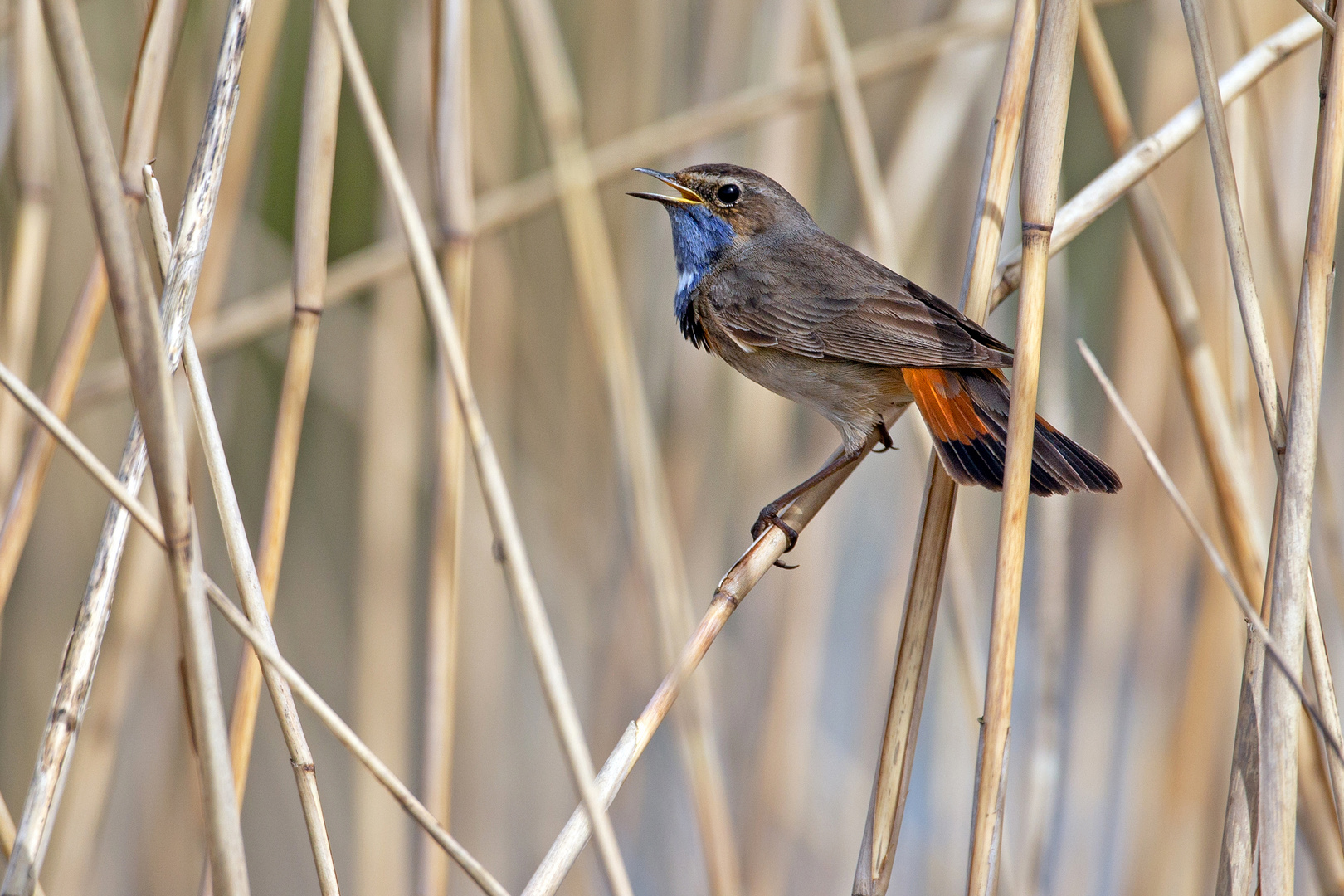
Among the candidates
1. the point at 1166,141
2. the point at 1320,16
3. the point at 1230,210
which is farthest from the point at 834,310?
the point at 1320,16

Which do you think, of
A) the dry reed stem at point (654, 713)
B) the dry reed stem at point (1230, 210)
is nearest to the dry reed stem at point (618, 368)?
the dry reed stem at point (654, 713)

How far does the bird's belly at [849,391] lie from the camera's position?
2.38 metres

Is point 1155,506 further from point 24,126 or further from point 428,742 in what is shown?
point 24,126

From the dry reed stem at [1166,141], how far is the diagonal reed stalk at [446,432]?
102cm

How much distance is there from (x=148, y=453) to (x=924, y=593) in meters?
1.05

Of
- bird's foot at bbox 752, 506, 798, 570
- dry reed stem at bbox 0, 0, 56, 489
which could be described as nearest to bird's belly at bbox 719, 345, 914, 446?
bird's foot at bbox 752, 506, 798, 570

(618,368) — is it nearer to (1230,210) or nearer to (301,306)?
(301,306)

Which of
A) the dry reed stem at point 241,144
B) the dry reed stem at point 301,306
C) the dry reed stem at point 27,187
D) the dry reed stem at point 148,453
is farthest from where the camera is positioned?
the dry reed stem at point 241,144

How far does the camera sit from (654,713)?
1.46m

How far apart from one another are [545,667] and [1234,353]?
166 centimetres

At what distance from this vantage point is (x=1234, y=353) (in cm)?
217

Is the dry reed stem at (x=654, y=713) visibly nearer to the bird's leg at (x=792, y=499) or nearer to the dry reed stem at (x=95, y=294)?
the bird's leg at (x=792, y=499)

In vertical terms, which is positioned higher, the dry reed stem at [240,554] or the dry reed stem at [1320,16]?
the dry reed stem at [1320,16]

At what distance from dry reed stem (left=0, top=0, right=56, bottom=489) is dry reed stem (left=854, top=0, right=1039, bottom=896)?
155 centimetres
